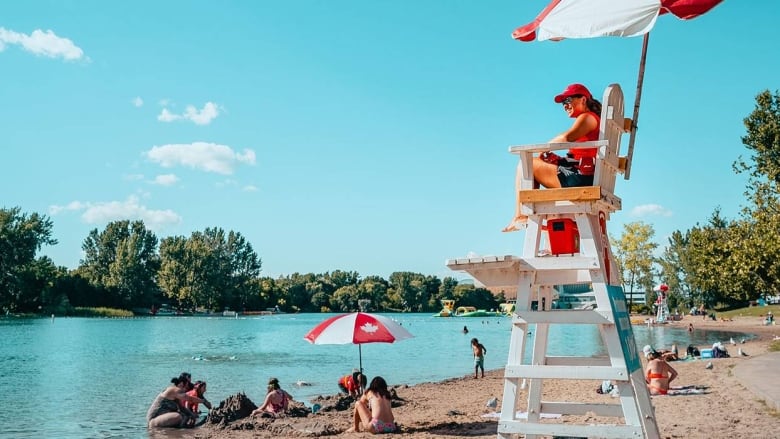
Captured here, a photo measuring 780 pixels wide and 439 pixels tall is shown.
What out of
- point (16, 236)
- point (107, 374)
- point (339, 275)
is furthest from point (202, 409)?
point (339, 275)

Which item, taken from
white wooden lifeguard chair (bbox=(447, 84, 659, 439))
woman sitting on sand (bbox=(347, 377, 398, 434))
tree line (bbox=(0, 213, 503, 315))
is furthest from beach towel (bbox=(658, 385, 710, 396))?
tree line (bbox=(0, 213, 503, 315))

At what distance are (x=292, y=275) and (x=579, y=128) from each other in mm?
166367

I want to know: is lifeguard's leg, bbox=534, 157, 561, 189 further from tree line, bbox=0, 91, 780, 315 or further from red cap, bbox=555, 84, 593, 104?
tree line, bbox=0, 91, 780, 315

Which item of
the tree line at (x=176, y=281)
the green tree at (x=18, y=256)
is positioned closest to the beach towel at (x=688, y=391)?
the tree line at (x=176, y=281)

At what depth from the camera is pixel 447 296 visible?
17012cm

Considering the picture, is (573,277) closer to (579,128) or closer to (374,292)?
(579,128)

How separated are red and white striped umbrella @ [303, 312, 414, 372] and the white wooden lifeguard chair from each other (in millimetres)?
7879

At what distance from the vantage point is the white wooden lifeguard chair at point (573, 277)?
194 inches

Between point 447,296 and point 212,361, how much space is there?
13392 cm

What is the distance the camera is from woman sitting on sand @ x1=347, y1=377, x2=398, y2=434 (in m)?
12.2

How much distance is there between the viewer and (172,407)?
15906mm

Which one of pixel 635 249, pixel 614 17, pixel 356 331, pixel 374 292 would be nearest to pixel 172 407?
pixel 356 331

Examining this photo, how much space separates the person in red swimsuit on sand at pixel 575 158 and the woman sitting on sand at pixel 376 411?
7589 millimetres

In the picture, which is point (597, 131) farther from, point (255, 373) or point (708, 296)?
point (708, 296)
